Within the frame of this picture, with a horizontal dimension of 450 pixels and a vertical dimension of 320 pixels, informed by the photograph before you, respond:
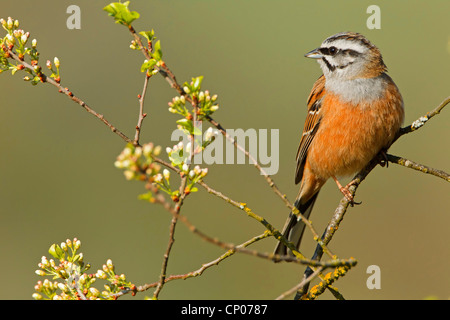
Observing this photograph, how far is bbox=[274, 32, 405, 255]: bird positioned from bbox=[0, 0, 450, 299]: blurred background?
8.06 ft

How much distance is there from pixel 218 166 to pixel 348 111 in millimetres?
5192

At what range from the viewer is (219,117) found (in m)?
9.91

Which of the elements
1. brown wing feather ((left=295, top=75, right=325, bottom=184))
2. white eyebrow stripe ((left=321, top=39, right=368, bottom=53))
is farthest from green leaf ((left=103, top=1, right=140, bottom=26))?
brown wing feather ((left=295, top=75, right=325, bottom=184))

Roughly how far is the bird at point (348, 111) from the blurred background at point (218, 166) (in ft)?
8.06

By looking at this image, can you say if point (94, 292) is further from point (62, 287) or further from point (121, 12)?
point (121, 12)

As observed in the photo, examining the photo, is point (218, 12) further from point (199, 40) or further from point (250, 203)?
point (250, 203)

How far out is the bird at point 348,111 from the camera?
4551 mm

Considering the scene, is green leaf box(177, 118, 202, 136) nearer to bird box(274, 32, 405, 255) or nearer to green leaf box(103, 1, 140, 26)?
green leaf box(103, 1, 140, 26)

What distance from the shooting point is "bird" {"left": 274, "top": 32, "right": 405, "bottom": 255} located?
14.9 feet

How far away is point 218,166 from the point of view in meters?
9.79

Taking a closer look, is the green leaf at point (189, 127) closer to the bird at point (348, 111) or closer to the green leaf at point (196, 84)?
the green leaf at point (196, 84)

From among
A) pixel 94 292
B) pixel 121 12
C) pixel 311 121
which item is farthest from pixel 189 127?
pixel 311 121

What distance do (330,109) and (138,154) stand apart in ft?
11.4
